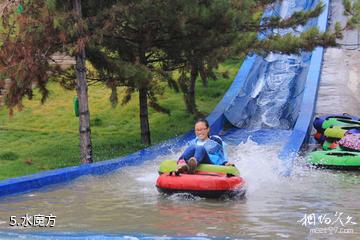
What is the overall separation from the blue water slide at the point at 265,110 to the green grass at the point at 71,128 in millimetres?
1028

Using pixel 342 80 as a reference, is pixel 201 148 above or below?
below

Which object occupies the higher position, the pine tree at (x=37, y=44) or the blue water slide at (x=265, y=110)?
the pine tree at (x=37, y=44)

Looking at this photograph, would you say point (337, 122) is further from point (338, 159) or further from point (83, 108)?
point (83, 108)

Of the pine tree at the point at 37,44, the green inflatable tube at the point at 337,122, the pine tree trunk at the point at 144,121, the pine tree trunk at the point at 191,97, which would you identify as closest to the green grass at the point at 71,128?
the pine tree trunk at the point at 144,121

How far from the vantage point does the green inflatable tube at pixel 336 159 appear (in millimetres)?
10117

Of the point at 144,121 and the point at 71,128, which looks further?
the point at 71,128

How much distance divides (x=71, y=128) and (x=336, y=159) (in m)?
6.99

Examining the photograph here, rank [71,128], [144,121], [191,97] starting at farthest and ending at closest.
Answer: [71,128] → [191,97] → [144,121]

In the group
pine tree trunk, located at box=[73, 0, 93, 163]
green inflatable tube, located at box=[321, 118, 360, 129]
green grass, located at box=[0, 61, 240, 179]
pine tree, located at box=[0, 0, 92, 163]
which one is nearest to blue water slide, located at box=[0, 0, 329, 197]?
green inflatable tube, located at box=[321, 118, 360, 129]

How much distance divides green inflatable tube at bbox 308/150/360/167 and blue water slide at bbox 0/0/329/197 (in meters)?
0.41

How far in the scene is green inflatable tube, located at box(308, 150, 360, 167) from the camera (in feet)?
33.2

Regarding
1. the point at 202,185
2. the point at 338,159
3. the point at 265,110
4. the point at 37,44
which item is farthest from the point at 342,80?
the point at 202,185

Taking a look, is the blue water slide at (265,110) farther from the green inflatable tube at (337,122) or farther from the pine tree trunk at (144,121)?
the pine tree trunk at (144,121)

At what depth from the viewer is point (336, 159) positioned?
10.2 metres
